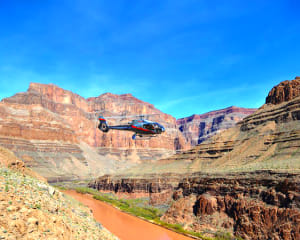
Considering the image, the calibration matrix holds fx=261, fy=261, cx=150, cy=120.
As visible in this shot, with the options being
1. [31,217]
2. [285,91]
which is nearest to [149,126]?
[31,217]

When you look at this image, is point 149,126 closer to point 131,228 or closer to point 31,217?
point 31,217

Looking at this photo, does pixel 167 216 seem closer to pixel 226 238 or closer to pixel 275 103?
pixel 226 238

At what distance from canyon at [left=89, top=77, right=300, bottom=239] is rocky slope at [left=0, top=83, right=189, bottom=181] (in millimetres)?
18202

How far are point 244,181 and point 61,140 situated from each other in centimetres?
10713

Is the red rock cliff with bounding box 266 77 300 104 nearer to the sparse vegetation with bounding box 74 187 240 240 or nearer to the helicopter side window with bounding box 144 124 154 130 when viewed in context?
the sparse vegetation with bounding box 74 187 240 240

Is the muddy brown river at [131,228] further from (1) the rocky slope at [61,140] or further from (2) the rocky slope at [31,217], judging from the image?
(1) the rocky slope at [61,140]

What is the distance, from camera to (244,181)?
36875 millimetres

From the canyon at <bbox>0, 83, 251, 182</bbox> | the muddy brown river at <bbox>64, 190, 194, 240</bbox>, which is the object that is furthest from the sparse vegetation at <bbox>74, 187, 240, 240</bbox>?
the canyon at <bbox>0, 83, 251, 182</bbox>

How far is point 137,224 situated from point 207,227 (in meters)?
12.9

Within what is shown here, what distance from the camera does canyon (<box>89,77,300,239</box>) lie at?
30.1 metres

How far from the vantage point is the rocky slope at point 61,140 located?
105m

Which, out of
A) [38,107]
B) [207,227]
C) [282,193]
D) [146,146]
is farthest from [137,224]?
[146,146]

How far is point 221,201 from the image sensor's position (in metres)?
37.4

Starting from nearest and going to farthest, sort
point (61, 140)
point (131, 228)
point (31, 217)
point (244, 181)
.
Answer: point (31, 217) → point (244, 181) → point (131, 228) → point (61, 140)
